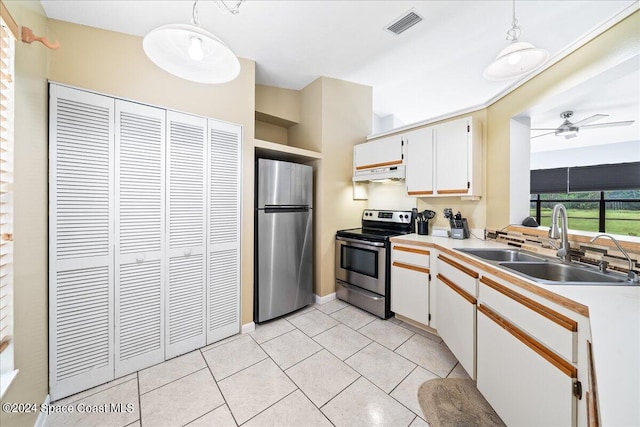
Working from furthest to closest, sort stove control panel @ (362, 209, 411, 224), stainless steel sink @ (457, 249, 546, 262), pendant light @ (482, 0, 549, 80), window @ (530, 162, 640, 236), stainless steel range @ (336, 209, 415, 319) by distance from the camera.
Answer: window @ (530, 162, 640, 236), stove control panel @ (362, 209, 411, 224), stainless steel range @ (336, 209, 415, 319), stainless steel sink @ (457, 249, 546, 262), pendant light @ (482, 0, 549, 80)

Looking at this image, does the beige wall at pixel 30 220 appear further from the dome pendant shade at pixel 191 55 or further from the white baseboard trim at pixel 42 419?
the dome pendant shade at pixel 191 55

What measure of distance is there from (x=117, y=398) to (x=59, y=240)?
115cm

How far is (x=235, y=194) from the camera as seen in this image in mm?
2318

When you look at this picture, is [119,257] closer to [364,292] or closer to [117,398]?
[117,398]

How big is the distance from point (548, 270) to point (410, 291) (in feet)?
3.72

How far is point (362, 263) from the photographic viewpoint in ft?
9.39

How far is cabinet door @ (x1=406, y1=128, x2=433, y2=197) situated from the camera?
2.60 m

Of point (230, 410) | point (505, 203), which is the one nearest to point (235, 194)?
point (230, 410)

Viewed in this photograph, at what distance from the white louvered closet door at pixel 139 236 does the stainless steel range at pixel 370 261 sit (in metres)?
2.00

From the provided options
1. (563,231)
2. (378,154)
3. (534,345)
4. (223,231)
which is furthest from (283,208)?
(563,231)

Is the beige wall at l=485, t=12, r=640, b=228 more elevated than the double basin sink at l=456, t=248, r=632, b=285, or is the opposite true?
the beige wall at l=485, t=12, r=640, b=228

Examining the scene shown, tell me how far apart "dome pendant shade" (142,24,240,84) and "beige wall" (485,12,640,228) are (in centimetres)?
214

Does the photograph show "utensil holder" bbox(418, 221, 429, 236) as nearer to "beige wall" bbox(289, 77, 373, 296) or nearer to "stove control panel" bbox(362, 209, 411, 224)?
"stove control panel" bbox(362, 209, 411, 224)

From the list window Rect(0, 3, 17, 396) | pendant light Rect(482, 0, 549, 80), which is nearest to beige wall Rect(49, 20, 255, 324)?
window Rect(0, 3, 17, 396)
